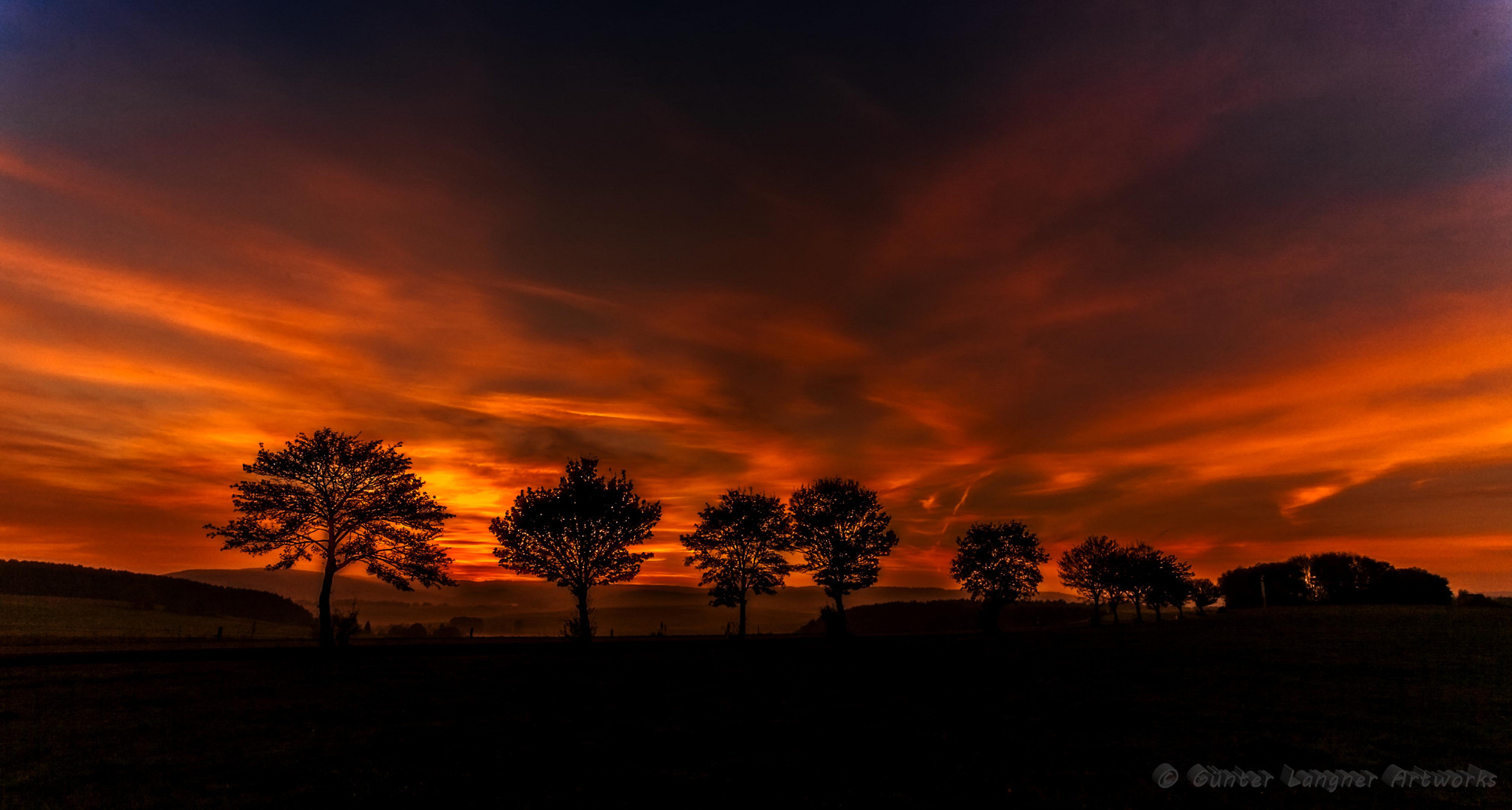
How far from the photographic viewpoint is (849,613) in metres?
200

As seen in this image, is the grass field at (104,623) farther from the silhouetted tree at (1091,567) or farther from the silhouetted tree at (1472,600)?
the silhouetted tree at (1472,600)

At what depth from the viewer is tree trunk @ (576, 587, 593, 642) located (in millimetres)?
60625

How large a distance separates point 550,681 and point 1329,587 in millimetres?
200883

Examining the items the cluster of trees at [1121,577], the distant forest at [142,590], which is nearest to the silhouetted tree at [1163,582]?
the cluster of trees at [1121,577]

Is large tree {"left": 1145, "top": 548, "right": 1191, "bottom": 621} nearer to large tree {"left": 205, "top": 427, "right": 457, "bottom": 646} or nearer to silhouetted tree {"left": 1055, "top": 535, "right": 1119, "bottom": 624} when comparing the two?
silhouetted tree {"left": 1055, "top": 535, "right": 1119, "bottom": 624}

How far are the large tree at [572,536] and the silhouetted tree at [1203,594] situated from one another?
99251mm

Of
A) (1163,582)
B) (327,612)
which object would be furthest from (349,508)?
(1163,582)

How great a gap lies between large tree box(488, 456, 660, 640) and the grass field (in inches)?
1176

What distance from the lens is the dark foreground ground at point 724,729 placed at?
15.6 meters

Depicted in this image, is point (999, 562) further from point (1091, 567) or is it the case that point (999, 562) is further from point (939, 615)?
point (939, 615)

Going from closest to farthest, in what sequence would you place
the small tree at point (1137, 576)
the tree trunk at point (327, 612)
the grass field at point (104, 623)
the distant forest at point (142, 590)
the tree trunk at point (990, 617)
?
the tree trunk at point (327, 612) < the grass field at point (104, 623) < the tree trunk at point (990, 617) < the small tree at point (1137, 576) < the distant forest at point (142, 590)

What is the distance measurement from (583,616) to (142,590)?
516ft

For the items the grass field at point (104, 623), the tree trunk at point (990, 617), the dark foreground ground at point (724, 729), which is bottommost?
the grass field at point (104, 623)

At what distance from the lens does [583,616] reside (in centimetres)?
6172
